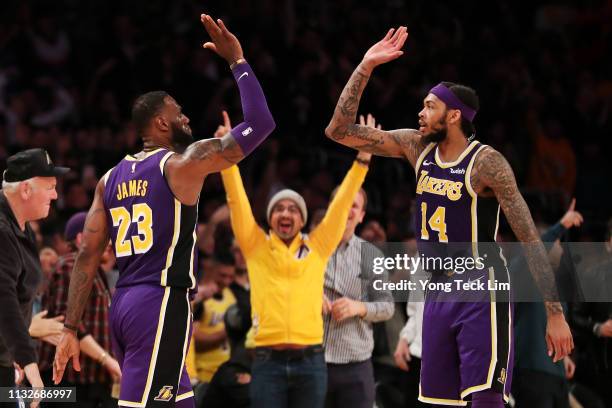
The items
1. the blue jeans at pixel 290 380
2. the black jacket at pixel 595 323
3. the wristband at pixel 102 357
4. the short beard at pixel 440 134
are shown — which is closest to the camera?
the short beard at pixel 440 134

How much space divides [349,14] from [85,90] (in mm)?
3663

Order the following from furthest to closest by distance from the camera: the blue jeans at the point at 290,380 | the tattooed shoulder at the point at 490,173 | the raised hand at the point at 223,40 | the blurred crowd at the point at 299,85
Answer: the blurred crowd at the point at 299,85
the blue jeans at the point at 290,380
the tattooed shoulder at the point at 490,173
the raised hand at the point at 223,40

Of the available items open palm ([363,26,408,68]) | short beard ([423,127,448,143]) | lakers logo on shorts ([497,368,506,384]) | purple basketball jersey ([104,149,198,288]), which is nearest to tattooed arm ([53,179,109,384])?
purple basketball jersey ([104,149,198,288])

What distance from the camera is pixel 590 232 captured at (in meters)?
10.6

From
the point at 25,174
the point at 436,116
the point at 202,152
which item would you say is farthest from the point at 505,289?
the point at 25,174

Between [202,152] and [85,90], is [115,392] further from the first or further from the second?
[85,90]

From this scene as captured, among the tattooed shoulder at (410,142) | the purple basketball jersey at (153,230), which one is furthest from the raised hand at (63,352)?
the tattooed shoulder at (410,142)

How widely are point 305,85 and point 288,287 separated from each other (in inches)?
216

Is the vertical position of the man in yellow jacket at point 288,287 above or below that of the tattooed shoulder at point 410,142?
below

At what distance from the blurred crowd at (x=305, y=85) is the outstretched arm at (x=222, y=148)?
13.8 feet

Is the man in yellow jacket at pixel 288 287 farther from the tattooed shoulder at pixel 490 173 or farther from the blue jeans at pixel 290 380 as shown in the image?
the tattooed shoulder at pixel 490 173

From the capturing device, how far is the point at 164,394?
17.8 feet

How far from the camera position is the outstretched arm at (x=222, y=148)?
5414mm

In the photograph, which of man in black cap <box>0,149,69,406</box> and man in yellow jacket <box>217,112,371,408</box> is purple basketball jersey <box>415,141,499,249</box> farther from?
man in black cap <box>0,149,69,406</box>
